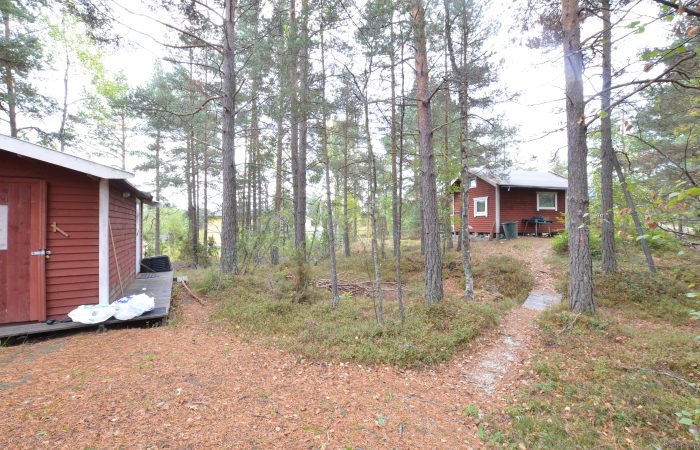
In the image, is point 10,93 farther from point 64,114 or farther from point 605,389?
point 605,389

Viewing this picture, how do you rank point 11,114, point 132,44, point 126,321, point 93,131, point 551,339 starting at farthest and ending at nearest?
point 93,131 → point 11,114 → point 132,44 → point 126,321 → point 551,339

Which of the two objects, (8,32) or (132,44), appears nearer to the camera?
(132,44)

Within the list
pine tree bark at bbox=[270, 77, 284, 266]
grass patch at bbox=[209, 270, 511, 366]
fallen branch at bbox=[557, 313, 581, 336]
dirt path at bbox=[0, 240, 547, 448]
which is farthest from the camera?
pine tree bark at bbox=[270, 77, 284, 266]

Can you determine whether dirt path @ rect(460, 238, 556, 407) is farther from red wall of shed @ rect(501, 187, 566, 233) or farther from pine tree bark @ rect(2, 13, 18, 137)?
pine tree bark @ rect(2, 13, 18, 137)

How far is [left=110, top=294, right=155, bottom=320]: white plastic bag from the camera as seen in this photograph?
17.5 feet

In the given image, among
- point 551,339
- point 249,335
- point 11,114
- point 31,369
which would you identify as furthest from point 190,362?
point 11,114

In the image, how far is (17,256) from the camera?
508 centimetres

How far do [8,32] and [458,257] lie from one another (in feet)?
64.0

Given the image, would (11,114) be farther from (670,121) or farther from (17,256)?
(670,121)

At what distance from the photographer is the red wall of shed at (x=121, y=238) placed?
21.0 ft

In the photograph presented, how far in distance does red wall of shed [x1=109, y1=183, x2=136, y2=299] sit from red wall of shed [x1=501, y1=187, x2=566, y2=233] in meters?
17.2

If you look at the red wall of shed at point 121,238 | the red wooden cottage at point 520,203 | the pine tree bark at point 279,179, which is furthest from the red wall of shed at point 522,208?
the red wall of shed at point 121,238

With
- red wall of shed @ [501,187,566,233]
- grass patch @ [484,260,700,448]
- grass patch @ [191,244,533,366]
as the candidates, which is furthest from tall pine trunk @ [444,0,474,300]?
red wall of shed @ [501,187,566,233]

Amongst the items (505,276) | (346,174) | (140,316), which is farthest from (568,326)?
(346,174)
